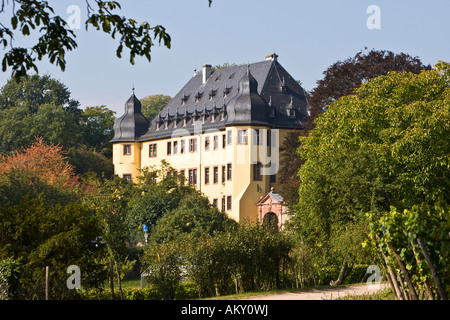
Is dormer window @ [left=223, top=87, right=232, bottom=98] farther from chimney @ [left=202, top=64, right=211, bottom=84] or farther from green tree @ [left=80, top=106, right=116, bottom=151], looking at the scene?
green tree @ [left=80, top=106, right=116, bottom=151]

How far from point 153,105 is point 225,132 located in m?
35.4

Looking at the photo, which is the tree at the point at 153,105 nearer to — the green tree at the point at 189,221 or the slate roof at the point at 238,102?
the slate roof at the point at 238,102

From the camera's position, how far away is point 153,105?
103562mm

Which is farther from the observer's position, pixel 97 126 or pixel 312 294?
pixel 97 126

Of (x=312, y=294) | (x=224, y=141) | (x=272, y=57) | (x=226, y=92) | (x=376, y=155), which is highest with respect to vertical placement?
(x=272, y=57)

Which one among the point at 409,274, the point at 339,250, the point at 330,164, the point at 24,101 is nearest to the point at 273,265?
the point at 339,250

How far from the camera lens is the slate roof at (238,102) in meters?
68.2

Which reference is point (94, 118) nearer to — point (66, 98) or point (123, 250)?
point (66, 98)

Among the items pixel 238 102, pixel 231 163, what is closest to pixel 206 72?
pixel 238 102

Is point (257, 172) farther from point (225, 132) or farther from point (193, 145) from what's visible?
point (193, 145)

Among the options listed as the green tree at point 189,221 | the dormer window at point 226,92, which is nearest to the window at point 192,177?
the dormer window at point 226,92

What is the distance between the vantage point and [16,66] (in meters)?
11.2

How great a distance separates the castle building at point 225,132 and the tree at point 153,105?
2046 cm

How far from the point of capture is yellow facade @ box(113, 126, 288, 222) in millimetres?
66750
